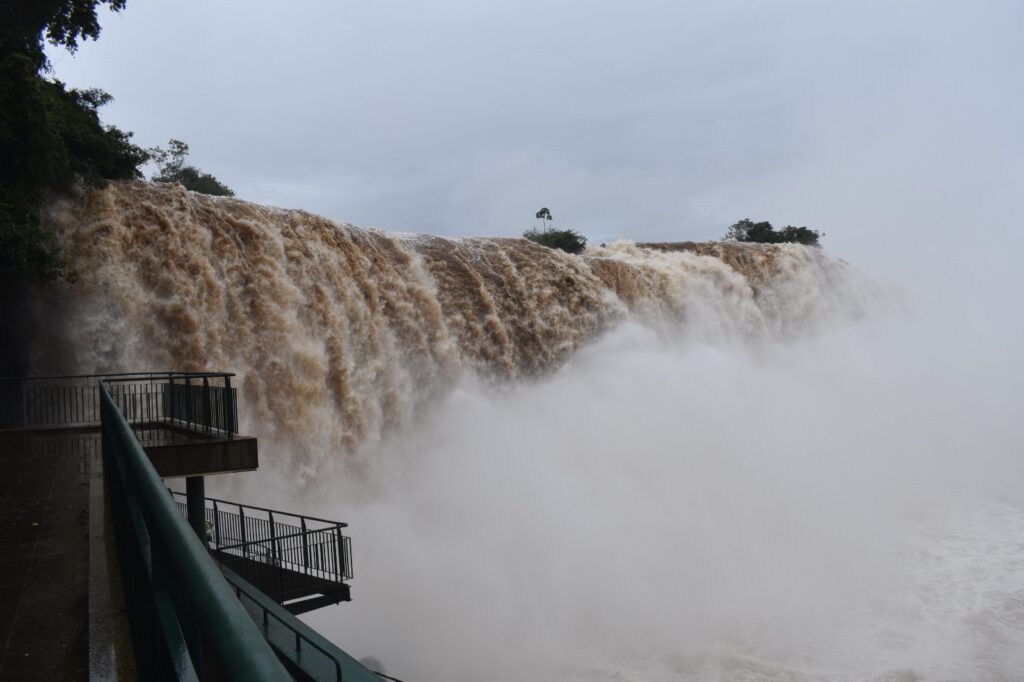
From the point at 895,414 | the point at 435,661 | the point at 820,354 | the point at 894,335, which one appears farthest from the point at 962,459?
the point at 435,661

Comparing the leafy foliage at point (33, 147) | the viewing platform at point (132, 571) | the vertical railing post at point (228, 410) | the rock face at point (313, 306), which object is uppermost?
the leafy foliage at point (33, 147)

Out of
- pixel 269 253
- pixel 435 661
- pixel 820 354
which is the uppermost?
pixel 269 253

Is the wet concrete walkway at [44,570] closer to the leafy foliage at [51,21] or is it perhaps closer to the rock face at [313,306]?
the rock face at [313,306]

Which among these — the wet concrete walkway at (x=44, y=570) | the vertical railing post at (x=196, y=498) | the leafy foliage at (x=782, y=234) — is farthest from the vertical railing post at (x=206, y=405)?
the leafy foliage at (x=782, y=234)

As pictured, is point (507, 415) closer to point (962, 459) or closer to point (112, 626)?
point (112, 626)

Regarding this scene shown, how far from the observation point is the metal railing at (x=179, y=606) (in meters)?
1.12

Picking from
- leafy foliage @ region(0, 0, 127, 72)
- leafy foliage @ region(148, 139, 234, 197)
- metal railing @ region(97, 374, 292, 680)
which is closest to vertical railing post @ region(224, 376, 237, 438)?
metal railing @ region(97, 374, 292, 680)

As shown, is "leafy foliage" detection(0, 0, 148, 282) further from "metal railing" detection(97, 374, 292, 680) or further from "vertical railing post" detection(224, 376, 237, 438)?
"metal railing" detection(97, 374, 292, 680)

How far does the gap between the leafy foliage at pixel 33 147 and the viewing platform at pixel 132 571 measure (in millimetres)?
3175

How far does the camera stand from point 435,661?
14.6m

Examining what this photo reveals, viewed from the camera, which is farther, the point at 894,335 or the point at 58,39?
the point at 894,335

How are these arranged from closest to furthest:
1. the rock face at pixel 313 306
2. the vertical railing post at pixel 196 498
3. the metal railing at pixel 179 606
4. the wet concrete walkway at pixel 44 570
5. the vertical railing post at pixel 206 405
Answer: the metal railing at pixel 179 606, the wet concrete walkway at pixel 44 570, the vertical railing post at pixel 206 405, the vertical railing post at pixel 196 498, the rock face at pixel 313 306

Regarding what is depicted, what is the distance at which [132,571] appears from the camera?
3012mm

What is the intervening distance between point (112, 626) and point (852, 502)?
988 inches
